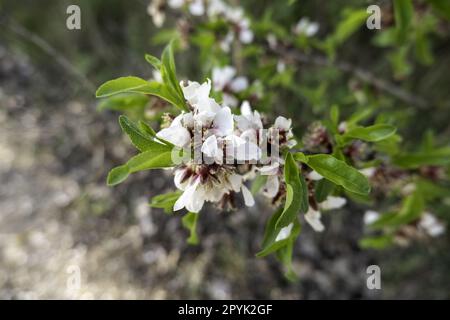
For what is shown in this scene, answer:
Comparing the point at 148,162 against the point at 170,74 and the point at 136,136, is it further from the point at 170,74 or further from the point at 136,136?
the point at 170,74

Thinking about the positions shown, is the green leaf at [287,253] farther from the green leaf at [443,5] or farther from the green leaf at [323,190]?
the green leaf at [443,5]

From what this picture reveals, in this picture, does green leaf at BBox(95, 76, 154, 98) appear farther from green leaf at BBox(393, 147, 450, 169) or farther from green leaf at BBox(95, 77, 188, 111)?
green leaf at BBox(393, 147, 450, 169)

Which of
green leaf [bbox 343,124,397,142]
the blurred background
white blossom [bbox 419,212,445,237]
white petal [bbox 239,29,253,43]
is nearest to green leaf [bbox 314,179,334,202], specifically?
green leaf [bbox 343,124,397,142]

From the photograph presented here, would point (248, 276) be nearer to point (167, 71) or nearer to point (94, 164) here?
point (94, 164)

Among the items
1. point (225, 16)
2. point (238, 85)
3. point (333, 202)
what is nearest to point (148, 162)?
point (333, 202)

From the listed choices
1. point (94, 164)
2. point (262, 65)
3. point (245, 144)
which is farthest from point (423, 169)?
point (94, 164)

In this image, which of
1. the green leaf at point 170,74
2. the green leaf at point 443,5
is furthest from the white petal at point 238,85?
the green leaf at point 443,5
